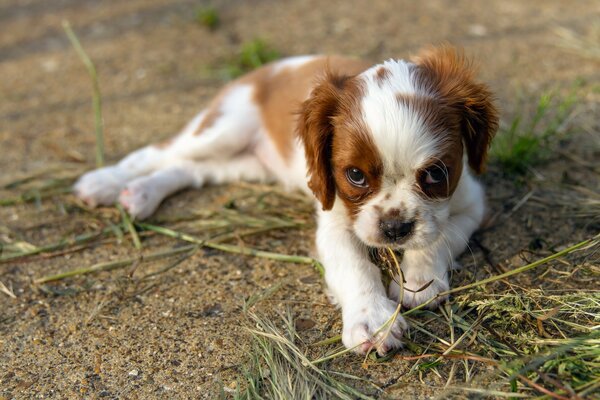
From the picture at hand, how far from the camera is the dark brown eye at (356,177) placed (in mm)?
3574

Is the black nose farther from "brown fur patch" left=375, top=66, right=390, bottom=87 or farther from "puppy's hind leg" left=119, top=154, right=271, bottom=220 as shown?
"puppy's hind leg" left=119, top=154, right=271, bottom=220

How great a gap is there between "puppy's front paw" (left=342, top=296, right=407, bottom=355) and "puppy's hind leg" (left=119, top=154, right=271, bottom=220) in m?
1.92

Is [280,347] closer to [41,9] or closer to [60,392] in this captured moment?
[60,392]

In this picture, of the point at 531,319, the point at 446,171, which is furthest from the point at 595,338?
the point at 446,171

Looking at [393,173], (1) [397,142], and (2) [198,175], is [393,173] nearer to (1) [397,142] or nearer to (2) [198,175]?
(1) [397,142]

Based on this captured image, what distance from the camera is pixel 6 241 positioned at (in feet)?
15.1

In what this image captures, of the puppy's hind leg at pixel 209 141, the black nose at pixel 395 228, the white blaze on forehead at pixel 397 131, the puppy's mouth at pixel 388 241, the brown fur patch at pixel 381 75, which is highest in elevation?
the brown fur patch at pixel 381 75

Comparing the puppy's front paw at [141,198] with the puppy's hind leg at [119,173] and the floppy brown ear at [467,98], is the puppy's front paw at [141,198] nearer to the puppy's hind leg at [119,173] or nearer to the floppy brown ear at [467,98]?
the puppy's hind leg at [119,173]

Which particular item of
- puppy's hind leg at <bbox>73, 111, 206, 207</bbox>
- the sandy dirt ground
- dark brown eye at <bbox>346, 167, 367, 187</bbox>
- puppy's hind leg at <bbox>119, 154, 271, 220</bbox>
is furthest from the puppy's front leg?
puppy's hind leg at <bbox>73, 111, 206, 207</bbox>

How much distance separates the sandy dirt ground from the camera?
3.50 meters

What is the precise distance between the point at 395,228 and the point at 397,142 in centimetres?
42

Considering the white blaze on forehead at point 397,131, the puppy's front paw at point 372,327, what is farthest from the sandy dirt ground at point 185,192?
the white blaze on forehead at point 397,131

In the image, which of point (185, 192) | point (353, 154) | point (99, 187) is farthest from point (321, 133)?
point (99, 187)

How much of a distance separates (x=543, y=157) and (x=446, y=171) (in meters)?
1.76
